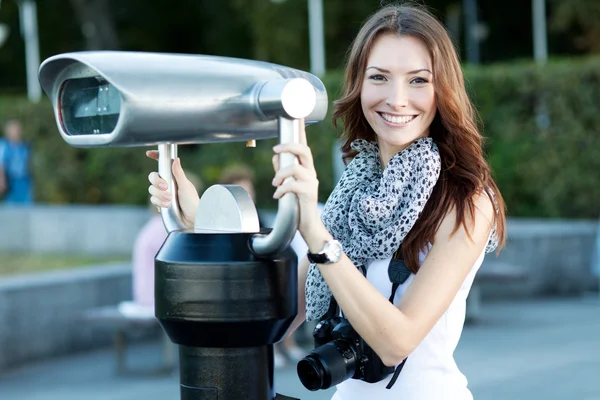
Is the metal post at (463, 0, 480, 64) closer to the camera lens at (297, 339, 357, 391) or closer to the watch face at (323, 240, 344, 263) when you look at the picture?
the camera lens at (297, 339, 357, 391)

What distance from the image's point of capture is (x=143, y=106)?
1.60 meters

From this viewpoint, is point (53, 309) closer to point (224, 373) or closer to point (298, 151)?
point (224, 373)

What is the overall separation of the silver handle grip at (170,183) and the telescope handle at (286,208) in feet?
1.19

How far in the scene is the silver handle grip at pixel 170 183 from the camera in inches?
79.9

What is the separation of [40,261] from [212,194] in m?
10.6

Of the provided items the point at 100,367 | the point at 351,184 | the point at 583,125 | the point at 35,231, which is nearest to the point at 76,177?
the point at 35,231

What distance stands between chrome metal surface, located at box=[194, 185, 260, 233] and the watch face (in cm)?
13

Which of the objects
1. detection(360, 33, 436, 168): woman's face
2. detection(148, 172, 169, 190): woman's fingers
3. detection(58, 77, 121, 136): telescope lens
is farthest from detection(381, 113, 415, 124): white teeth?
detection(58, 77, 121, 136): telescope lens

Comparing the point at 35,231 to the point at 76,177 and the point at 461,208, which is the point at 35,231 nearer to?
the point at 76,177

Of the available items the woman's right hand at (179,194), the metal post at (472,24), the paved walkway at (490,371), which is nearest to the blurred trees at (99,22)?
the metal post at (472,24)

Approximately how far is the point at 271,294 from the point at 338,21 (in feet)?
73.9

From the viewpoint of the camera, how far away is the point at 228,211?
5.93ft

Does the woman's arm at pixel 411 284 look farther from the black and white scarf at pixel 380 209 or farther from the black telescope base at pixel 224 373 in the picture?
the black telescope base at pixel 224 373

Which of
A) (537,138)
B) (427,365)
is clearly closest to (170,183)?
(427,365)
